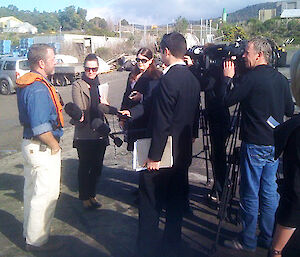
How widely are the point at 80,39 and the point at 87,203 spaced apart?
3542 centimetres

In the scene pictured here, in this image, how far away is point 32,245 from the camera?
11.0 feet

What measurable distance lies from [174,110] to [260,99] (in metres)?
0.85

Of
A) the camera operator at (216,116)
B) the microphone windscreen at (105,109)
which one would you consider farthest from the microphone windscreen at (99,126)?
the camera operator at (216,116)

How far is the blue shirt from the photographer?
120 inches

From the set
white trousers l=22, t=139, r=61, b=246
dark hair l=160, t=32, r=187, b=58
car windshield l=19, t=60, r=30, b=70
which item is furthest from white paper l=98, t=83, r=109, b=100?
car windshield l=19, t=60, r=30, b=70

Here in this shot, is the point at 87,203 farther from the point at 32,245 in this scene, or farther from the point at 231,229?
the point at 231,229

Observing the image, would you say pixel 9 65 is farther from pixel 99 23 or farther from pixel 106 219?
pixel 99 23


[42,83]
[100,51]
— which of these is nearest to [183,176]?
Answer: [42,83]

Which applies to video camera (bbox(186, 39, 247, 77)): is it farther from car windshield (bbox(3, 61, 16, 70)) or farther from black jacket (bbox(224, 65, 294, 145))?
car windshield (bbox(3, 61, 16, 70))

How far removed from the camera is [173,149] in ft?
9.80

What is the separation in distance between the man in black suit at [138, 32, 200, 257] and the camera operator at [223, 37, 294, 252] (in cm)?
50

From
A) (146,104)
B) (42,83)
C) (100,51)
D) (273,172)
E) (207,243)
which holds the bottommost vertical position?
(207,243)

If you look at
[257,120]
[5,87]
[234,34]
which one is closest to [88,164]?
[257,120]

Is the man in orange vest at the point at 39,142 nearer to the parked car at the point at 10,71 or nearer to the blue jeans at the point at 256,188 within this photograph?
the blue jeans at the point at 256,188
